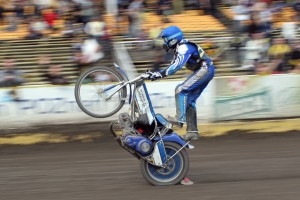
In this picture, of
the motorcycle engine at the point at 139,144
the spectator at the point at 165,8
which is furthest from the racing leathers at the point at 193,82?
the spectator at the point at 165,8

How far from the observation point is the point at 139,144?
7.15 metres

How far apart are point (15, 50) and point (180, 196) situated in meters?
10.6

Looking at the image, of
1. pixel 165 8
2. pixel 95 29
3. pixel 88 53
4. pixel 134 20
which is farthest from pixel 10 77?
pixel 165 8

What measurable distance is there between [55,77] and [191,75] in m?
5.91

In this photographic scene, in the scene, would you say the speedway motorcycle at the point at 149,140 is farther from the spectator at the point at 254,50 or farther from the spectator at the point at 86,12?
the spectator at the point at 86,12

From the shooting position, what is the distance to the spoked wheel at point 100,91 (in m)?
8.13

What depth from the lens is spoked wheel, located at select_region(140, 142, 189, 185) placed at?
7.34 metres

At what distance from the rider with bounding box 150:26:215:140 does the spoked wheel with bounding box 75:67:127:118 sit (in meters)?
0.99

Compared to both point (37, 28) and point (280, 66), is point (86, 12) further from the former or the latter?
point (280, 66)

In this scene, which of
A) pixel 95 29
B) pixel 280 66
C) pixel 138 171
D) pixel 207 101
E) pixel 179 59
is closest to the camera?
pixel 179 59

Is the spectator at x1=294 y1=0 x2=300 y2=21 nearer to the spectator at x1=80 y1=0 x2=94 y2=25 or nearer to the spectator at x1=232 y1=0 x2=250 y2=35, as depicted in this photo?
the spectator at x1=232 y1=0 x2=250 y2=35

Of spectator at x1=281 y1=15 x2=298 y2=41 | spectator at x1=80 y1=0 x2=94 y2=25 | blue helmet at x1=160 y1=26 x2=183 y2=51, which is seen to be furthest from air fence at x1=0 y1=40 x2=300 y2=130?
blue helmet at x1=160 y1=26 x2=183 y2=51

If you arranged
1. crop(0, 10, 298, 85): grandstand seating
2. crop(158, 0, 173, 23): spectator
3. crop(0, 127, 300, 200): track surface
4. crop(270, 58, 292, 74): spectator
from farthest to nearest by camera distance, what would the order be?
crop(158, 0, 173, 23): spectator, crop(0, 10, 298, 85): grandstand seating, crop(270, 58, 292, 74): spectator, crop(0, 127, 300, 200): track surface

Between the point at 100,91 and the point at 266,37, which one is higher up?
the point at 100,91
